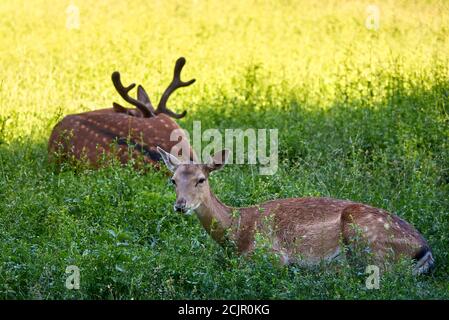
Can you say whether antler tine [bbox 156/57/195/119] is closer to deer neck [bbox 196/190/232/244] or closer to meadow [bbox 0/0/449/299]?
meadow [bbox 0/0/449/299]

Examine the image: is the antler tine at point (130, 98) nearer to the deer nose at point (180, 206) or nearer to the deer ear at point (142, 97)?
the deer ear at point (142, 97)

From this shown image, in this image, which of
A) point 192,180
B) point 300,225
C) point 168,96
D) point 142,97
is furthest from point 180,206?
point 142,97

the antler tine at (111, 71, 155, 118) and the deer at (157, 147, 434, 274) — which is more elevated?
the antler tine at (111, 71, 155, 118)

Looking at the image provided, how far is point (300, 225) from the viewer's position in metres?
7.00

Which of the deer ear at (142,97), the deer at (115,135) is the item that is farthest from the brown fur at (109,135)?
the deer ear at (142,97)

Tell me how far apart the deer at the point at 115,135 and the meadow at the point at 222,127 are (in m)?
0.27

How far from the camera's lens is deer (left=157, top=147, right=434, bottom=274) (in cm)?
657

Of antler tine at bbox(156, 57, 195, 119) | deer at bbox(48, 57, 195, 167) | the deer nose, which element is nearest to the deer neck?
the deer nose

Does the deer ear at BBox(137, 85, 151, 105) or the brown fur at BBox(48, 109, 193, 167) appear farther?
the deer ear at BBox(137, 85, 151, 105)

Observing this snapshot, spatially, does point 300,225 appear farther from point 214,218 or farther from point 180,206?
point 180,206
